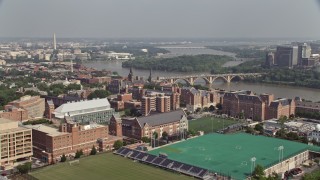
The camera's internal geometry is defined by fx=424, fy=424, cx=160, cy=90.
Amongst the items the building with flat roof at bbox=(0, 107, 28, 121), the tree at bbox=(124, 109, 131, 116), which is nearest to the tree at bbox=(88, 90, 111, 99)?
the tree at bbox=(124, 109, 131, 116)

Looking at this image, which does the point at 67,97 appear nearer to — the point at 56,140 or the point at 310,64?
the point at 56,140

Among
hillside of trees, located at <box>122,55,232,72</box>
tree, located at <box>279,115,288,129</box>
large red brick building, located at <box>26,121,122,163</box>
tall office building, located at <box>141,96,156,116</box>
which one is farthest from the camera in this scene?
hillside of trees, located at <box>122,55,232,72</box>

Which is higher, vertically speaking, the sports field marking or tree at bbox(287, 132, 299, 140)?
tree at bbox(287, 132, 299, 140)

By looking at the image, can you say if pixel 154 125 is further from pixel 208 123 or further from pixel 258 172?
pixel 258 172

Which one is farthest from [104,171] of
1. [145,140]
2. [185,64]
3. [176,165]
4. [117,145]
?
[185,64]

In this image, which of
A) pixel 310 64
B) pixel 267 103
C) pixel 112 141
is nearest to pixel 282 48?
pixel 310 64

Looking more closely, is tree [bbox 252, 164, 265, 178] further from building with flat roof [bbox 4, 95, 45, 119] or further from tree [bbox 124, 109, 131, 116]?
building with flat roof [bbox 4, 95, 45, 119]
